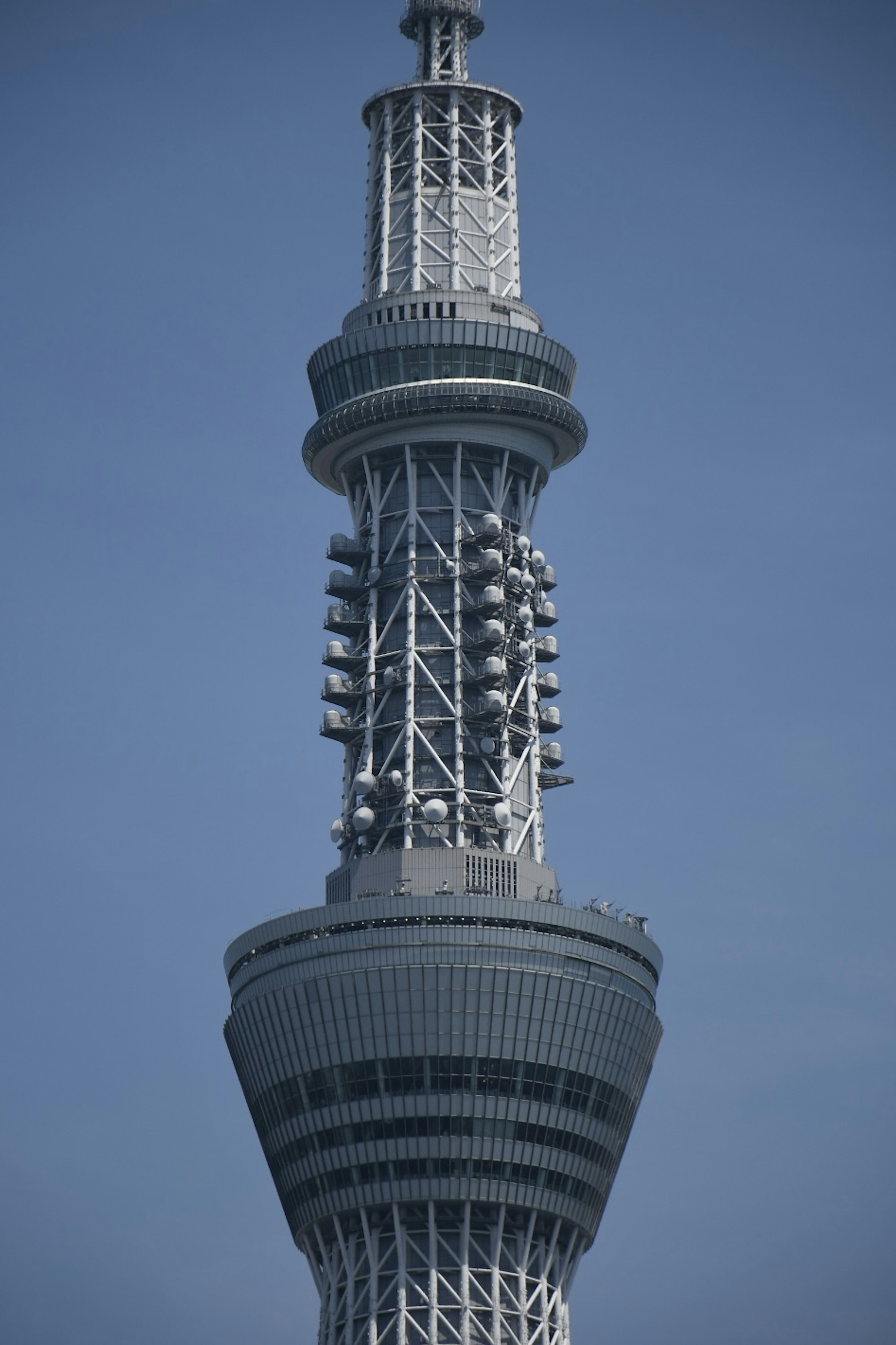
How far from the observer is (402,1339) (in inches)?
7869
